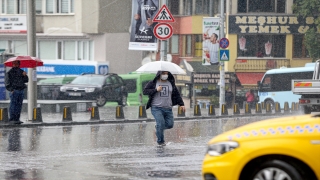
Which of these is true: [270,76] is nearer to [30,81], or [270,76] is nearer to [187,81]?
[187,81]

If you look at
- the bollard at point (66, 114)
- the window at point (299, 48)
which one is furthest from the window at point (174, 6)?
the bollard at point (66, 114)

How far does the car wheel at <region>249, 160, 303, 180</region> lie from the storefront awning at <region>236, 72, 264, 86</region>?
1687 inches

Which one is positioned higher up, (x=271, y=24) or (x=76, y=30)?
(x=271, y=24)

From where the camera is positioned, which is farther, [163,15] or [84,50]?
[84,50]

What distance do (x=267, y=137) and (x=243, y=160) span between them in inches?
13.5

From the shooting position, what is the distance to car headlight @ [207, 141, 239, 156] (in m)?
8.45

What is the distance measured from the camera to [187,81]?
45.5 meters

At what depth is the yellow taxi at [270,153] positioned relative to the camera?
813 centimetres

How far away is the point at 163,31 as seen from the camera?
2500 cm

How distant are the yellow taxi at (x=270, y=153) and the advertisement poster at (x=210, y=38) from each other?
29.4 m

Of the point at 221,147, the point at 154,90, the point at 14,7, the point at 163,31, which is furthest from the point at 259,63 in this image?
the point at 221,147

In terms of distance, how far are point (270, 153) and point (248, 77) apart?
43.2 meters

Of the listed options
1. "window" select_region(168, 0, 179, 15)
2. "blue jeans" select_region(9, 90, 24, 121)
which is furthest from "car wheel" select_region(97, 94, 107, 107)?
"window" select_region(168, 0, 179, 15)

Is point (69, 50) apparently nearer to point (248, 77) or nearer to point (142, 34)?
point (248, 77)
